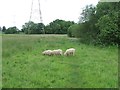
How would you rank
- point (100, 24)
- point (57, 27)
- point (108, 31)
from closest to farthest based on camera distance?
point (108, 31)
point (100, 24)
point (57, 27)

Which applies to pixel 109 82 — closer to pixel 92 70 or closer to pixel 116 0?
pixel 92 70

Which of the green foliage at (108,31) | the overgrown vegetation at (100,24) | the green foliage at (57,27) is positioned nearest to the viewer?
the green foliage at (108,31)

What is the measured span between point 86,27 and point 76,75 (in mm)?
20109

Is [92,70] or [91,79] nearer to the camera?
[91,79]

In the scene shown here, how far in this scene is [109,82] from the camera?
9.63m

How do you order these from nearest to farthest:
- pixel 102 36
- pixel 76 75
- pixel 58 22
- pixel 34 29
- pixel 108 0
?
pixel 76 75 → pixel 102 36 → pixel 108 0 → pixel 34 29 → pixel 58 22

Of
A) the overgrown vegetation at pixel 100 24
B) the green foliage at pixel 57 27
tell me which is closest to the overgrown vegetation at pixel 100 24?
the overgrown vegetation at pixel 100 24

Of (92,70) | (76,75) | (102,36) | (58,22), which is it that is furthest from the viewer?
(58,22)

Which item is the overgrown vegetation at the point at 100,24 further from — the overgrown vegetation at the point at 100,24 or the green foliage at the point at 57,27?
the green foliage at the point at 57,27

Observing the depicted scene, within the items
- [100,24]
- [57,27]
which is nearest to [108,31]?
[100,24]

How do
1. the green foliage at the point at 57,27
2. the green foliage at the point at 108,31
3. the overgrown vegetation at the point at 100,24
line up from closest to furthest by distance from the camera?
the green foliage at the point at 108,31 → the overgrown vegetation at the point at 100,24 → the green foliage at the point at 57,27

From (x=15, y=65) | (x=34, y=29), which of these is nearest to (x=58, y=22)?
(x=34, y=29)

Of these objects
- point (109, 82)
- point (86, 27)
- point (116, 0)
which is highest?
point (116, 0)

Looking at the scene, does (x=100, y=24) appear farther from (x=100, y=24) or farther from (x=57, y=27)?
(x=57, y=27)
